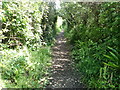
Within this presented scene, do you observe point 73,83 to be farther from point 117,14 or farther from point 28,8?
point 28,8

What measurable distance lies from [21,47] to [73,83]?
261 cm

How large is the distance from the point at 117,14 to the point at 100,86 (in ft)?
7.26

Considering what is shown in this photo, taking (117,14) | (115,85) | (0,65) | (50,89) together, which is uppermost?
(117,14)

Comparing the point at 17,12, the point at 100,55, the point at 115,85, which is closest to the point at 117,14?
the point at 100,55

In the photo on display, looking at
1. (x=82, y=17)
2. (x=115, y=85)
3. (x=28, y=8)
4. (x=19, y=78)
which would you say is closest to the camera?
(x=115, y=85)

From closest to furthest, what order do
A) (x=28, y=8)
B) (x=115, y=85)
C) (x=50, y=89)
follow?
(x=115, y=85), (x=50, y=89), (x=28, y=8)

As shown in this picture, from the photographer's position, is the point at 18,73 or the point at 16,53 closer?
the point at 18,73

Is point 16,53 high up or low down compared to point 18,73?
up

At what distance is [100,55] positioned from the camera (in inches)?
161

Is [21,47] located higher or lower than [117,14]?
lower

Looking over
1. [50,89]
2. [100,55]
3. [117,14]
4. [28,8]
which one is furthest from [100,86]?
[28,8]

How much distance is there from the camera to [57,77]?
470cm

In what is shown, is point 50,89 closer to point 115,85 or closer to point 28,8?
point 115,85

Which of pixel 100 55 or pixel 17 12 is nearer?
pixel 100 55
